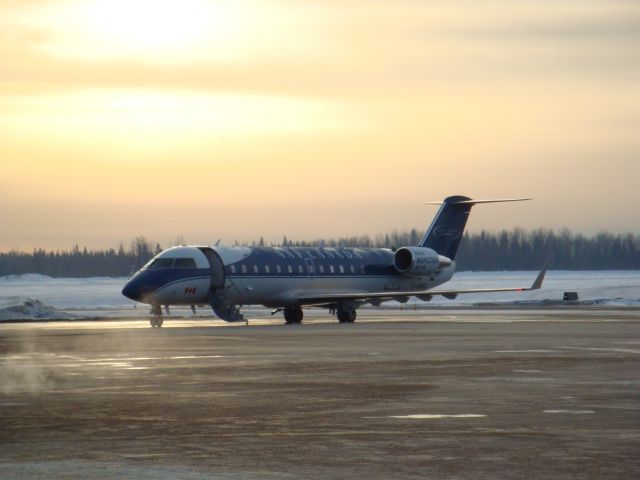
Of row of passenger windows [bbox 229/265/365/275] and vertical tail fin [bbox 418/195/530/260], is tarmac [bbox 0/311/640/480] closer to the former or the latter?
row of passenger windows [bbox 229/265/365/275]

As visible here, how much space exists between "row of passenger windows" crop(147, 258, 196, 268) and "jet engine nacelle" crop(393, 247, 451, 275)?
13015 millimetres

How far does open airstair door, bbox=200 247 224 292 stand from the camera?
4994cm

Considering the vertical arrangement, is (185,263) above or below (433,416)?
above

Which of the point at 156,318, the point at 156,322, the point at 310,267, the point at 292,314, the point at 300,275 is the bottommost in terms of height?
the point at 292,314

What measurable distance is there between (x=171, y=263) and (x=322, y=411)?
3309cm

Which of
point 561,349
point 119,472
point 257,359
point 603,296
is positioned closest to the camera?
point 119,472

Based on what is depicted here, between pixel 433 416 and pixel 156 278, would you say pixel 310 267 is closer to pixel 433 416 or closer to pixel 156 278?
pixel 156 278

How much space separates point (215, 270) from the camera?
50.1 meters

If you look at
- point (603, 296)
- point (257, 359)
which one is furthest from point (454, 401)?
point (603, 296)

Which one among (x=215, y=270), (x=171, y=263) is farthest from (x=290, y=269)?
(x=171, y=263)

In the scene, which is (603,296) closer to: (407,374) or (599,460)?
(407,374)

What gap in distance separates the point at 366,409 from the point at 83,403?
3993 mm

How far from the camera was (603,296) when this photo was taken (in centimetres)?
8669

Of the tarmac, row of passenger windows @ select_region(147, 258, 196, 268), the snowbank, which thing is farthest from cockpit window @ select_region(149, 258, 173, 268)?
the tarmac
